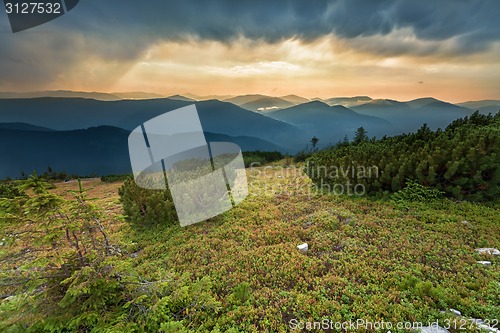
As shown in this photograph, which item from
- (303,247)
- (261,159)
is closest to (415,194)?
(303,247)

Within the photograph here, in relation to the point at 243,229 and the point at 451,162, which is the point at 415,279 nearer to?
the point at 243,229

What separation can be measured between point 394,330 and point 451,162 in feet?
25.1

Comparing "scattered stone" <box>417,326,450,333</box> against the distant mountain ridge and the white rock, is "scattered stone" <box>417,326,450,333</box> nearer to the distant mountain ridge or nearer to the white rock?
the white rock

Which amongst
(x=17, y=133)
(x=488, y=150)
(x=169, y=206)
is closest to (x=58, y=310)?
(x=169, y=206)

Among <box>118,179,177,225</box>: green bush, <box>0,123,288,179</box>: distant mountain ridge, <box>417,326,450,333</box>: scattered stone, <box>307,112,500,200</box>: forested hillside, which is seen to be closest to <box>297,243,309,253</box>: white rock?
<box>417,326,450,333</box>: scattered stone

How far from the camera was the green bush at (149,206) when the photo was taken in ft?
28.1

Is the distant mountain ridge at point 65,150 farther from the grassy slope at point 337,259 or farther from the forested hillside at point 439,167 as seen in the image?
the grassy slope at point 337,259

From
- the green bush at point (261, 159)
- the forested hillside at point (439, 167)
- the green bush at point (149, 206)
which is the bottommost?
the green bush at point (261, 159)

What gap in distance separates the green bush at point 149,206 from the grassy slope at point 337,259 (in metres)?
0.47

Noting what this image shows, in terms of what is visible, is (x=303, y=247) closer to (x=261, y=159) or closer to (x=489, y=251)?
(x=489, y=251)

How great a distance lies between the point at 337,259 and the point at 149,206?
6.78m

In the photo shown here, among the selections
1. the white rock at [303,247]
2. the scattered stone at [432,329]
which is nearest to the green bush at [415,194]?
the white rock at [303,247]

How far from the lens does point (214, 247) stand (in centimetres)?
696

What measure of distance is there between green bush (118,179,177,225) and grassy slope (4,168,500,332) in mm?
472
